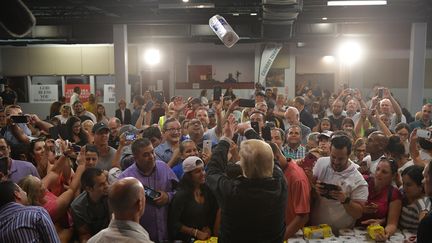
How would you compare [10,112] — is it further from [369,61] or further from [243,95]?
[369,61]

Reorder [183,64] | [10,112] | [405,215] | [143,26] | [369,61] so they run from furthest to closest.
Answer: [183,64]
[369,61]
[143,26]
[10,112]
[405,215]

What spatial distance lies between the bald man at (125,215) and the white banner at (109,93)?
457 inches

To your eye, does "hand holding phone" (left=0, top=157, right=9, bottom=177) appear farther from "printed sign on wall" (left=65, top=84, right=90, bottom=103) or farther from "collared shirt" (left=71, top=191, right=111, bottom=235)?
"printed sign on wall" (left=65, top=84, right=90, bottom=103)

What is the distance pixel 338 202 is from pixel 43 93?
12458 mm

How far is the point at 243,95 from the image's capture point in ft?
43.5

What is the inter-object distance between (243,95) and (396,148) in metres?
9.19

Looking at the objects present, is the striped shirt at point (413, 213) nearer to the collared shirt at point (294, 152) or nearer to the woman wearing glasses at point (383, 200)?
the woman wearing glasses at point (383, 200)

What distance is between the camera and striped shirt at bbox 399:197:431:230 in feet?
10.6

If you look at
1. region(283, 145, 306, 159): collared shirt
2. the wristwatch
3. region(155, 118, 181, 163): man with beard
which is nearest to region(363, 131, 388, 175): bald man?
region(283, 145, 306, 159): collared shirt

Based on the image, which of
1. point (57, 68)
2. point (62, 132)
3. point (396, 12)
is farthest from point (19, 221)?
point (57, 68)

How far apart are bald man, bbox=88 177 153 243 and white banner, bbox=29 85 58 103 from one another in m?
12.6

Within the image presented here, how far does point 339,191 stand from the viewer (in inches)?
123

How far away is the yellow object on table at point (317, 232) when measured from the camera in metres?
3.16

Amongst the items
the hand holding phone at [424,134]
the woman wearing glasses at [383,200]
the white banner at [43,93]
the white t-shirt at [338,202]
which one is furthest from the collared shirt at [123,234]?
the white banner at [43,93]
